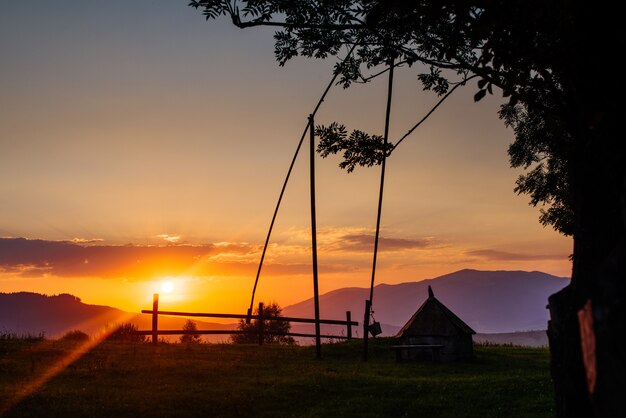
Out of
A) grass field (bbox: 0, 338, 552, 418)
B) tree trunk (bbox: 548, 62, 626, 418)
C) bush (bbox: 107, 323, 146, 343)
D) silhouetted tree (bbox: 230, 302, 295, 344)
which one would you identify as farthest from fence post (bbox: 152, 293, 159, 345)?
tree trunk (bbox: 548, 62, 626, 418)

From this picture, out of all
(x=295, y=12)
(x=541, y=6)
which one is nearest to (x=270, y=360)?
(x=295, y=12)

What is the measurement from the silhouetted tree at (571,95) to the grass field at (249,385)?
790 cm

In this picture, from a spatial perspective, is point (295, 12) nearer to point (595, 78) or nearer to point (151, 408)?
point (595, 78)

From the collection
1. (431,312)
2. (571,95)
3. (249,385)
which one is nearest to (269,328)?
(431,312)

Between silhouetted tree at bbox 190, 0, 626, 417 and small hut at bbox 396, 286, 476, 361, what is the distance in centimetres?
1768

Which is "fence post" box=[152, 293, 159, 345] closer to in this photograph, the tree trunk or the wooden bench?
the wooden bench

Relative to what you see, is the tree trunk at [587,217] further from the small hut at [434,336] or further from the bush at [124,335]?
the bush at [124,335]

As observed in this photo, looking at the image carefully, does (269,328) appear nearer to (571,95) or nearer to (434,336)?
(434,336)

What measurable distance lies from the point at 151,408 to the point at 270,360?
11.0 metres

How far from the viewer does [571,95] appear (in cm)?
927

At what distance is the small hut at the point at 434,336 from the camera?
28859mm

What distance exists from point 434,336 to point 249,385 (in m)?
12.7

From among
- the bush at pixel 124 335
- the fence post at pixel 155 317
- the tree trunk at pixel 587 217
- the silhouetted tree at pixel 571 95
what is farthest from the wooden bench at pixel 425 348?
the tree trunk at pixel 587 217

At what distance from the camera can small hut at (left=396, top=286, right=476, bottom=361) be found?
28.9 meters
